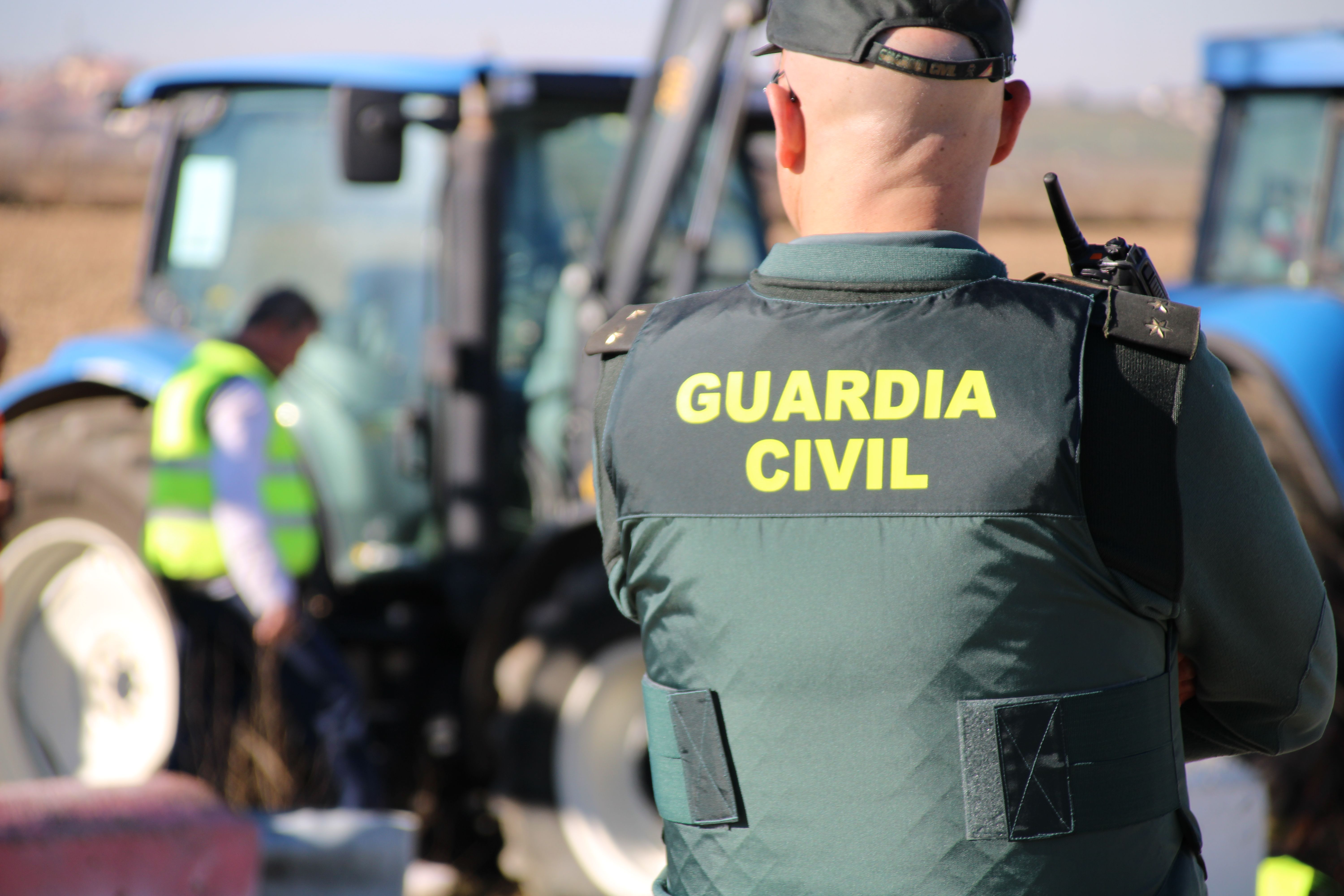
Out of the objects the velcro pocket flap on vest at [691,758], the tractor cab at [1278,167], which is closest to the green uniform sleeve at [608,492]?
the velcro pocket flap on vest at [691,758]

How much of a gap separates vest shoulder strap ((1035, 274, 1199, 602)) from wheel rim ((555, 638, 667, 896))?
2.58 meters

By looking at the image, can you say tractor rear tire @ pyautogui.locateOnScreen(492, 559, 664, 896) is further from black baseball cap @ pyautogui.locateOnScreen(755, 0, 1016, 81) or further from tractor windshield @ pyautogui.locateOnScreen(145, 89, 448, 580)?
black baseball cap @ pyautogui.locateOnScreen(755, 0, 1016, 81)

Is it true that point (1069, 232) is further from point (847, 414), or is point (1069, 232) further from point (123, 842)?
point (123, 842)

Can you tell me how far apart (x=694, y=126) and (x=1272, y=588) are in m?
2.64

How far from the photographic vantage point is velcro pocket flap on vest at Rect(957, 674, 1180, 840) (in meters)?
1.13

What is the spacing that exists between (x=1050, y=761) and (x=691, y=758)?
34 centimetres

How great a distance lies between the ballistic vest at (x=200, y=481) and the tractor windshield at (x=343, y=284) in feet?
1.11

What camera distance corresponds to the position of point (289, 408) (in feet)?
13.7

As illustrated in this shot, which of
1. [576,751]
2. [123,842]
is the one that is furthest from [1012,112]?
[576,751]

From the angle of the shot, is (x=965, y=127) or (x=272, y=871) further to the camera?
(x=272, y=871)

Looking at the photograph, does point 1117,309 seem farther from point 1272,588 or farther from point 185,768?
point 185,768

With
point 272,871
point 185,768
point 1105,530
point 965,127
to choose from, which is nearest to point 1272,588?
point 1105,530

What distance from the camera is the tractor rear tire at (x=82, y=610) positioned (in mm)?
3980

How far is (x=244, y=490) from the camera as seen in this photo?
3605 mm
